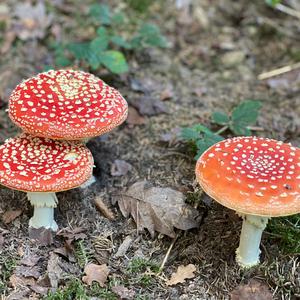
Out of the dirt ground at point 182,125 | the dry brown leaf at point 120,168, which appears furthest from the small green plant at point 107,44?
the dry brown leaf at point 120,168

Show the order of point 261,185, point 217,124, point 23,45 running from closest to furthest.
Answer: point 261,185 < point 217,124 < point 23,45

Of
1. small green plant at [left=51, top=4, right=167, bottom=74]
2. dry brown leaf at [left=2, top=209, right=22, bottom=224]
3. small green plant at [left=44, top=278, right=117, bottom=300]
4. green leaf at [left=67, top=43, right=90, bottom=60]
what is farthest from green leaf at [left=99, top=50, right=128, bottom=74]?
small green plant at [left=44, top=278, right=117, bottom=300]

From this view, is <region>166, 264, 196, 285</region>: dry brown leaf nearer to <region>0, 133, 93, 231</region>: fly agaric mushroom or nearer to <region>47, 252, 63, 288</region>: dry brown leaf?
<region>47, 252, 63, 288</region>: dry brown leaf

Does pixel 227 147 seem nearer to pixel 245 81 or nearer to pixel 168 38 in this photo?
pixel 245 81

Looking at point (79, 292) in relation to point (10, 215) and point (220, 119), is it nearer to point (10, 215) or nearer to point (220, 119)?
point (10, 215)

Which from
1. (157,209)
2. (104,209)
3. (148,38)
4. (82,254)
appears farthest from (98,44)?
(82,254)

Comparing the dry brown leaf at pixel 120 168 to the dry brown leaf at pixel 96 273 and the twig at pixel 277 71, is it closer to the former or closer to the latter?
the dry brown leaf at pixel 96 273

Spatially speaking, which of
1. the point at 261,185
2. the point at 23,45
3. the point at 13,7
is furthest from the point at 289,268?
the point at 13,7
